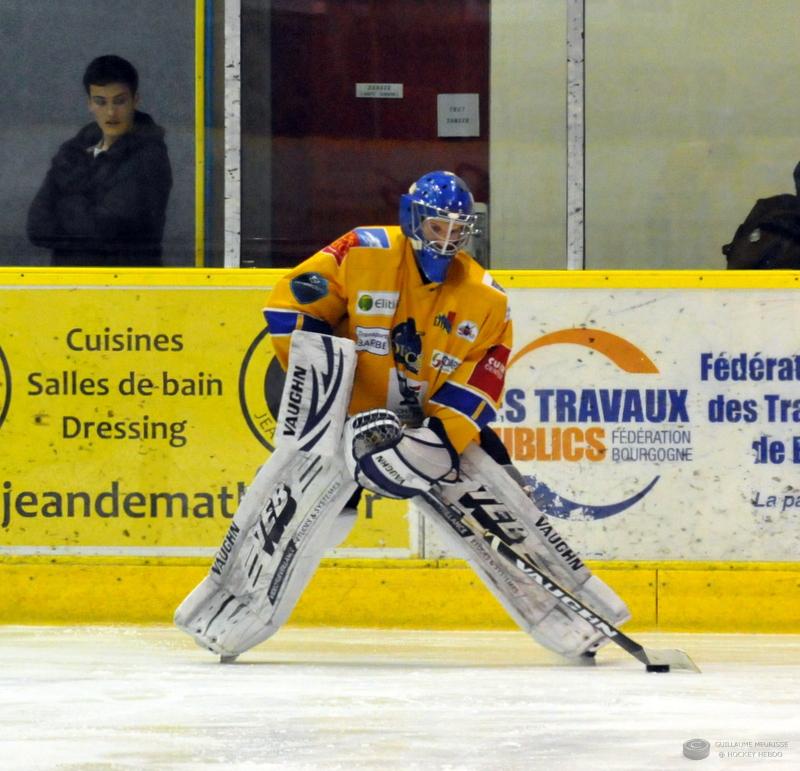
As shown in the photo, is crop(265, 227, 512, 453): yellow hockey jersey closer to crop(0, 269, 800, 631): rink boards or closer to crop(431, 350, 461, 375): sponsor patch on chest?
crop(431, 350, 461, 375): sponsor patch on chest

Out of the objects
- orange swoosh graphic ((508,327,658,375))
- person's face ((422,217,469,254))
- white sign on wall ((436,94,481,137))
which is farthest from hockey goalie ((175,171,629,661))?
white sign on wall ((436,94,481,137))

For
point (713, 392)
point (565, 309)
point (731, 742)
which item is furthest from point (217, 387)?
point (731, 742)

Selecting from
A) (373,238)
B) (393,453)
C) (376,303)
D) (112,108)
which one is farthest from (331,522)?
(112,108)

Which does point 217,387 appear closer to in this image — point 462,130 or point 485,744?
point 462,130

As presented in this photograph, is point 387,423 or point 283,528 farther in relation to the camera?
point 283,528

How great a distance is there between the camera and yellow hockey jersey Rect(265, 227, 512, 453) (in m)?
4.59

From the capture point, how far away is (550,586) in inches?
186

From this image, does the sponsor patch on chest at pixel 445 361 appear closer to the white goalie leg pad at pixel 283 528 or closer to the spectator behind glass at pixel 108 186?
the white goalie leg pad at pixel 283 528

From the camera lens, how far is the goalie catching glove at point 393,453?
4.50m

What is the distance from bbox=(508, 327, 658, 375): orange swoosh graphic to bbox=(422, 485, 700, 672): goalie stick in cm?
93

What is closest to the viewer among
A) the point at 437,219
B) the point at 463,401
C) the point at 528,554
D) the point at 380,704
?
the point at 380,704

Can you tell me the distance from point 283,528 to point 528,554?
71cm

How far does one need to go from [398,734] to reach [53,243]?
109 inches

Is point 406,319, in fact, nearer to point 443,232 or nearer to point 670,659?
point 443,232
